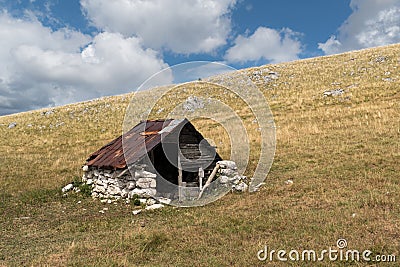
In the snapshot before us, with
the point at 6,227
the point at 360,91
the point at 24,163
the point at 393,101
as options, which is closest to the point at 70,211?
the point at 6,227

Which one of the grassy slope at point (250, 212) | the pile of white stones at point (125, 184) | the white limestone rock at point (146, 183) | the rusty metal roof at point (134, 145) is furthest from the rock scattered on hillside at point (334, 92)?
the white limestone rock at point (146, 183)

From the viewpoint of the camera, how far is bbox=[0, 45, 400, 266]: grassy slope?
8.07 m

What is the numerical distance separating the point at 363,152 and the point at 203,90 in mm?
38244

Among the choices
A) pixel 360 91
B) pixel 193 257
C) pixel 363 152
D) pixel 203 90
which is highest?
pixel 203 90

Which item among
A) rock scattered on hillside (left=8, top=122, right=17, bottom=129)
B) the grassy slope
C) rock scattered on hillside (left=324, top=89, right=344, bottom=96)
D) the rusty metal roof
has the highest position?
rock scattered on hillside (left=324, top=89, right=344, bottom=96)

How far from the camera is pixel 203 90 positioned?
53406 mm

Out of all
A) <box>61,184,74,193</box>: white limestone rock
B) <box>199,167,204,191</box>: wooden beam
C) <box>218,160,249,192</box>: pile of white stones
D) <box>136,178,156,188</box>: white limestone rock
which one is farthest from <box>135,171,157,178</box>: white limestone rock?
<box>61,184,74,193</box>: white limestone rock

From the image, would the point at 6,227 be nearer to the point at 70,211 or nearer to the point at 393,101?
the point at 70,211

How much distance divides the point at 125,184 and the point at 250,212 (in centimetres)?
683

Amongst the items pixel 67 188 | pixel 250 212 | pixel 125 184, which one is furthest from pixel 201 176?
pixel 67 188

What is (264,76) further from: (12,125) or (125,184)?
(125,184)

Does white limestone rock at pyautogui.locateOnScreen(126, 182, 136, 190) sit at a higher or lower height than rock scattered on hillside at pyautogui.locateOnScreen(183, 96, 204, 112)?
lower

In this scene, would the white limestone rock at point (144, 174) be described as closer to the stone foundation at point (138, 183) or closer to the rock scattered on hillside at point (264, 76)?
the stone foundation at point (138, 183)

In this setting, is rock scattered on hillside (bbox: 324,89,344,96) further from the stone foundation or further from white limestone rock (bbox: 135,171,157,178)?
white limestone rock (bbox: 135,171,157,178)
